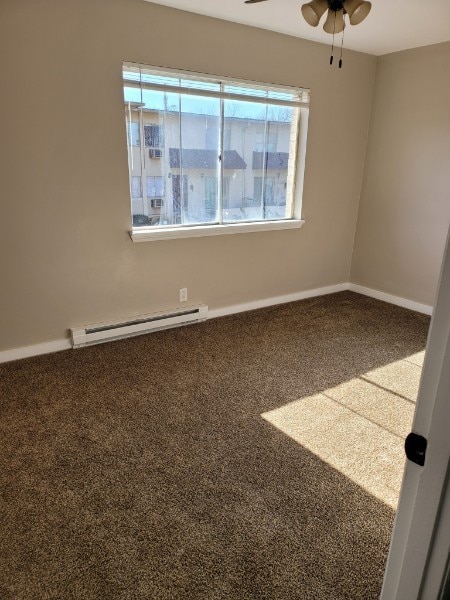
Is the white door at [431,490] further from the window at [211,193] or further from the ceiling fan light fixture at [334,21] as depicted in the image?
the window at [211,193]

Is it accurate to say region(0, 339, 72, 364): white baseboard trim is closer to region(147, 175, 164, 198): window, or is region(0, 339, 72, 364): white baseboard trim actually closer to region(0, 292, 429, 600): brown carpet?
region(0, 292, 429, 600): brown carpet

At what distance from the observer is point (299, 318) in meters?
3.77

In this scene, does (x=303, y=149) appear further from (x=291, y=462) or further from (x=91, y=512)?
(x=91, y=512)

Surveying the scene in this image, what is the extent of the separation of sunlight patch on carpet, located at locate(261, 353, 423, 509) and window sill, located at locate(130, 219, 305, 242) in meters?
1.62

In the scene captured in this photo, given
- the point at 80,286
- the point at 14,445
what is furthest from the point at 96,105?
the point at 14,445

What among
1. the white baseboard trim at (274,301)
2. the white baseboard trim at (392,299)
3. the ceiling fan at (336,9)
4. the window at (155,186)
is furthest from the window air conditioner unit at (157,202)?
the white baseboard trim at (392,299)

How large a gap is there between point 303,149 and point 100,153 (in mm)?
1889

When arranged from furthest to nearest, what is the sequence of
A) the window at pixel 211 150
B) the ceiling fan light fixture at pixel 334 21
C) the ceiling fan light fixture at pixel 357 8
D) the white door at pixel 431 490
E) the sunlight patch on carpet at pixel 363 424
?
1. the window at pixel 211 150
2. the ceiling fan light fixture at pixel 334 21
3. the ceiling fan light fixture at pixel 357 8
4. the sunlight patch on carpet at pixel 363 424
5. the white door at pixel 431 490

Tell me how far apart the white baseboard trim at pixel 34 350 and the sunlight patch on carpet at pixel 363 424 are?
5.41ft

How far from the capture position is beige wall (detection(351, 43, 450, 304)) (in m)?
3.57

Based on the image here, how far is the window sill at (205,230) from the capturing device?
3115mm

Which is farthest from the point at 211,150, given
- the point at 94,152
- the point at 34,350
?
the point at 34,350

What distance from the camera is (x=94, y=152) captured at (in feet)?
9.16

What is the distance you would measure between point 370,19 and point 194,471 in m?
3.23
